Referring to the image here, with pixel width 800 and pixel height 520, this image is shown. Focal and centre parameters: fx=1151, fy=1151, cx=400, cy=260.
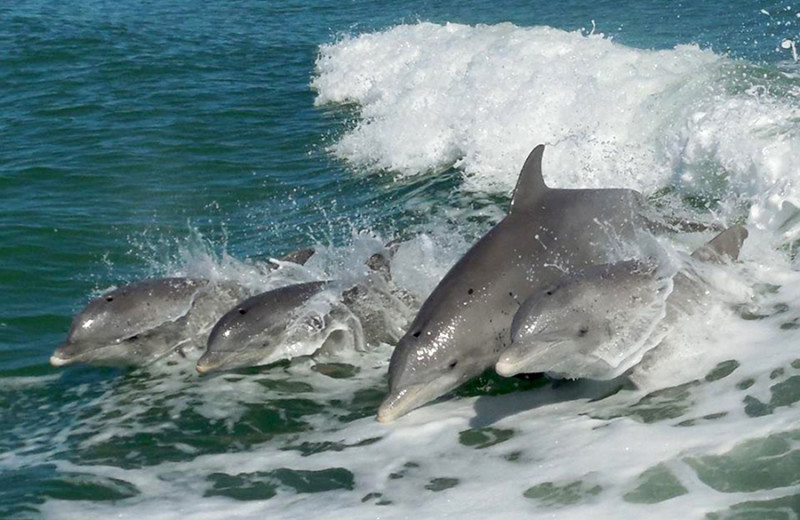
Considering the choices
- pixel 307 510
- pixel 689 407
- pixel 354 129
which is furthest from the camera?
pixel 354 129

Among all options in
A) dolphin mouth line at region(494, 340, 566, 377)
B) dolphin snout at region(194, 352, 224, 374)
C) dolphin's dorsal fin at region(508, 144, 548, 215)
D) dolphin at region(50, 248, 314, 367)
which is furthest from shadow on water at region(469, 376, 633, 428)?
dolphin at region(50, 248, 314, 367)

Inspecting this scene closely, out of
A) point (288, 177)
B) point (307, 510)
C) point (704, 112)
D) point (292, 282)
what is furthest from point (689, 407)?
point (288, 177)

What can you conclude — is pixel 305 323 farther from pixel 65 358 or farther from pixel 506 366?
pixel 506 366

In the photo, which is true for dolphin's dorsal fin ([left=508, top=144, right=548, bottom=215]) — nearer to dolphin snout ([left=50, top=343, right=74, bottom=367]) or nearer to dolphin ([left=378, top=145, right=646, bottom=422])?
dolphin ([left=378, top=145, right=646, bottom=422])

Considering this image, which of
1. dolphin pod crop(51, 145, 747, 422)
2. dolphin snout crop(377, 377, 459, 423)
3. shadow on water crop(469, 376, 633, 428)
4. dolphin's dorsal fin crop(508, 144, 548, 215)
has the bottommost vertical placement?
shadow on water crop(469, 376, 633, 428)

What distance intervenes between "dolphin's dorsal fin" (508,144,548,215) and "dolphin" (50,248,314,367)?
10.3 feet

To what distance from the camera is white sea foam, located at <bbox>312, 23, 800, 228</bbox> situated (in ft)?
46.9

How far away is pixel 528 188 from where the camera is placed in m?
10.3

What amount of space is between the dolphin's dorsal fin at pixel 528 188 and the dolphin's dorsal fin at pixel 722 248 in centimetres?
148

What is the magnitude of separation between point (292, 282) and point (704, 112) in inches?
265

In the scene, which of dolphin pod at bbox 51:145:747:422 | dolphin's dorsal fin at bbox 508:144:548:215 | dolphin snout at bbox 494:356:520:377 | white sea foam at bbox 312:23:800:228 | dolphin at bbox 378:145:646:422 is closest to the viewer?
dolphin snout at bbox 494:356:520:377

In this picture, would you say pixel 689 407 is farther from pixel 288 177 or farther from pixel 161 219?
pixel 288 177

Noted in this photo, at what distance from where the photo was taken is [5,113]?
23703 millimetres

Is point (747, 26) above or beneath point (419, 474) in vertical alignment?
above
